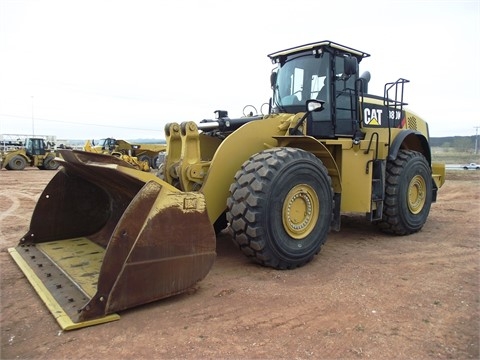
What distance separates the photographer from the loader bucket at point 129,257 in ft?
10.6

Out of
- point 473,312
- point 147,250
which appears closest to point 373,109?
point 473,312

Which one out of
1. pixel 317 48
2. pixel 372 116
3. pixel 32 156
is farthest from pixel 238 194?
pixel 32 156

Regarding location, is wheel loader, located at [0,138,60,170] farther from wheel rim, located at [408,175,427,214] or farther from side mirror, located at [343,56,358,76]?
side mirror, located at [343,56,358,76]

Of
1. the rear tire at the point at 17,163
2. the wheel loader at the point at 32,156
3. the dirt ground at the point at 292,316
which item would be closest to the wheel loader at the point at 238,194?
the dirt ground at the point at 292,316

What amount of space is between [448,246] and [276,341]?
3.99 meters

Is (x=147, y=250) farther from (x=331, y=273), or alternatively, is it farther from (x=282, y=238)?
(x=331, y=273)

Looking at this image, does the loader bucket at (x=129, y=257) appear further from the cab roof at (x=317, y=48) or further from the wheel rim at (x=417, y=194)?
the wheel rim at (x=417, y=194)

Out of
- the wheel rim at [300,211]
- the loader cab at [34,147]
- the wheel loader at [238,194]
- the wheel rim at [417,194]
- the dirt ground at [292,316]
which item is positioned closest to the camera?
the dirt ground at [292,316]

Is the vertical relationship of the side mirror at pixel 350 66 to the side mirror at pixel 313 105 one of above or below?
above

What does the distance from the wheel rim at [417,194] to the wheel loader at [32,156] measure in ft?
74.1

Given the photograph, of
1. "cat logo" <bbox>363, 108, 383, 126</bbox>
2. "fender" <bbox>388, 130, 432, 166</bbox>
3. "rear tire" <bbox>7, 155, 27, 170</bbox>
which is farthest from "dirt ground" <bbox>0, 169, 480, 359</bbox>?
"rear tire" <bbox>7, 155, 27, 170</bbox>

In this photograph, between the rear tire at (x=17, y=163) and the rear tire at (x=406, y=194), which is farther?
the rear tire at (x=17, y=163)

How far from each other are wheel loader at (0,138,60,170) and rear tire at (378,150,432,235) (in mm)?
22593

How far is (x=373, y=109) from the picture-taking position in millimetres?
6508
